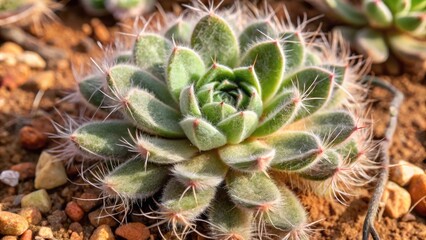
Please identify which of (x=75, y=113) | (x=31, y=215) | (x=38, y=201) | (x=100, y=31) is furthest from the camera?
(x=100, y=31)

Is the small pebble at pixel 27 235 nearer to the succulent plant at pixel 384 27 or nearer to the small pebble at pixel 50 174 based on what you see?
the small pebble at pixel 50 174

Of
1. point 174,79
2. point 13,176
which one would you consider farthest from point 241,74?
point 13,176

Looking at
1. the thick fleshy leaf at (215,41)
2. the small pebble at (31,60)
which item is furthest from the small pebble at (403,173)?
the small pebble at (31,60)

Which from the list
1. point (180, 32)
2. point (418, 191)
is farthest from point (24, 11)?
point (418, 191)

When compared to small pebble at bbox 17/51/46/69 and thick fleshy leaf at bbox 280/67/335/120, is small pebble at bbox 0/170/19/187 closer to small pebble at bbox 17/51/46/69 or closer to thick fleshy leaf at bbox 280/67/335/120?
small pebble at bbox 17/51/46/69

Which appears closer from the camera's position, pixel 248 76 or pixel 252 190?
pixel 252 190

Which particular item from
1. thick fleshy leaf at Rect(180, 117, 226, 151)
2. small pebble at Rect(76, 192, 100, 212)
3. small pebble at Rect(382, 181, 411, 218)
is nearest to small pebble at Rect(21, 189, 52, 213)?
small pebble at Rect(76, 192, 100, 212)

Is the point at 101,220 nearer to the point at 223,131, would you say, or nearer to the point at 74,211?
the point at 74,211
